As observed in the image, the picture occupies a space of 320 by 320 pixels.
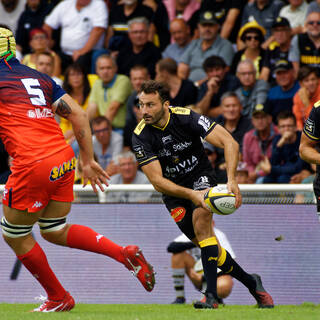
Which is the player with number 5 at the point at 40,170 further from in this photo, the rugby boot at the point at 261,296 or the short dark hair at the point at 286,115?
the short dark hair at the point at 286,115

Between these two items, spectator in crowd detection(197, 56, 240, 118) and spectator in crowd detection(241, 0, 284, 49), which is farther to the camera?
spectator in crowd detection(241, 0, 284, 49)

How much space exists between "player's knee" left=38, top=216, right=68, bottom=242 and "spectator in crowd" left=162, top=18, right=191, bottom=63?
7166 mm

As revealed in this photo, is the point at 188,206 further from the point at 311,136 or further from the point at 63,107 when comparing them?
the point at 63,107

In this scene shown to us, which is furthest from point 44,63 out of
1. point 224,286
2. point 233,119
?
point 224,286

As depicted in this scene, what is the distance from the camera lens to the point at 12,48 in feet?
21.3

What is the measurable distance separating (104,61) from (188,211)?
19.8 feet

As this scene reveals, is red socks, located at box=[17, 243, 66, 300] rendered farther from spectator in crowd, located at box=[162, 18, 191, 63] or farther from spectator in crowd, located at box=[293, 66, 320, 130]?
spectator in crowd, located at box=[162, 18, 191, 63]

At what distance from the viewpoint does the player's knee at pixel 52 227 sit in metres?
6.57

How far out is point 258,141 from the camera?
1105 cm

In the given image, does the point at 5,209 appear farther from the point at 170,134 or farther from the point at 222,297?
the point at 222,297

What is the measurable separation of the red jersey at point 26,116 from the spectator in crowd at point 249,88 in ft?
19.3

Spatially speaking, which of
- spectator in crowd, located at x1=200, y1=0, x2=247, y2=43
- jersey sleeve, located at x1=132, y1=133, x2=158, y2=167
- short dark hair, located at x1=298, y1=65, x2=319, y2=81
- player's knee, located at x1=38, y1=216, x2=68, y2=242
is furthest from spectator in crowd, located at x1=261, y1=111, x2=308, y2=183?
player's knee, located at x1=38, y1=216, x2=68, y2=242

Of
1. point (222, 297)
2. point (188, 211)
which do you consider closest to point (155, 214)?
point (222, 297)

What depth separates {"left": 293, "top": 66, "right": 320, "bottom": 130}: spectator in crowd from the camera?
10922 millimetres
